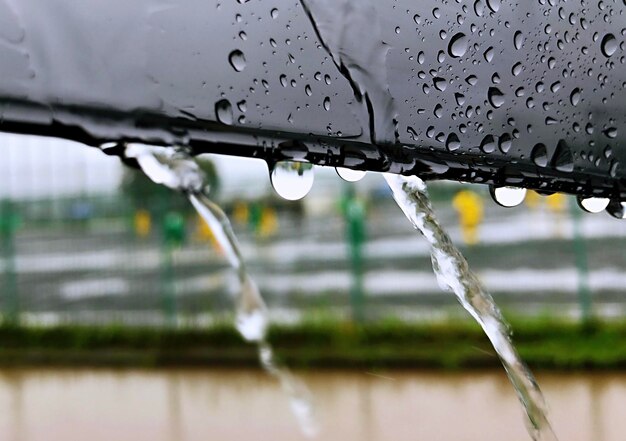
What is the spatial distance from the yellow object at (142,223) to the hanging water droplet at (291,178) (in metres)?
5.69

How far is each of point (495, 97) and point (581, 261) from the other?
5073 millimetres

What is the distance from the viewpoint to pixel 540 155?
0.76 meters

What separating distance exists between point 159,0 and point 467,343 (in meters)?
4.73

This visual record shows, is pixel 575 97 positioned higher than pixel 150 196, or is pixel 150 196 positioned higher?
pixel 150 196

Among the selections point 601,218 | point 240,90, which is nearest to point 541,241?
point 601,218

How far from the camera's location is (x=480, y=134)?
2.33 feet

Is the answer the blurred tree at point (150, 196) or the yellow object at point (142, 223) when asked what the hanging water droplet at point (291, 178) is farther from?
the yellow object at point (142, 223)

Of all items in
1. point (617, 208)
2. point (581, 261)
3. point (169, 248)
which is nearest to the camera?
point (617, 208)

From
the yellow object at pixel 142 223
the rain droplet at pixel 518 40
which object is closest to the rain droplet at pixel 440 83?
the rain droplet at pixel 518 40

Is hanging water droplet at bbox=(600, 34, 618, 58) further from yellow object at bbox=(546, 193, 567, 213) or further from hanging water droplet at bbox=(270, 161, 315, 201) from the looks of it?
yellow object at bbox=(546, 193, 567, 213)

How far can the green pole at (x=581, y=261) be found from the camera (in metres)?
5.24

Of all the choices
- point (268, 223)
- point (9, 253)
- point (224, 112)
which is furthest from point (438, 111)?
point (9, 253)

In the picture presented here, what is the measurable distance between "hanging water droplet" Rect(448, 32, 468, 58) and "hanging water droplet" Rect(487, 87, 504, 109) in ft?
0.18

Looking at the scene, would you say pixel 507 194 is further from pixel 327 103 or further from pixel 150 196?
pixel 150 196
